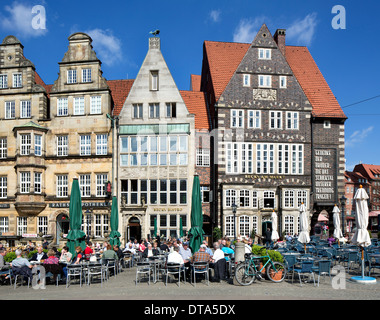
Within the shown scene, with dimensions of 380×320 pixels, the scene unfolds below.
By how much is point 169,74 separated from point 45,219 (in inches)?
583

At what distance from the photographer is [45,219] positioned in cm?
2970

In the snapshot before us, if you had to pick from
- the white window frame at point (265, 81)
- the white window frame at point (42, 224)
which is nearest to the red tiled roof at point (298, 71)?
the white window frame at point (265, 81)

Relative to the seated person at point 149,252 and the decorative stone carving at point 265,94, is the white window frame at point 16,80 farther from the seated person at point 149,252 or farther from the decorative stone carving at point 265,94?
the seated person at point 149,252

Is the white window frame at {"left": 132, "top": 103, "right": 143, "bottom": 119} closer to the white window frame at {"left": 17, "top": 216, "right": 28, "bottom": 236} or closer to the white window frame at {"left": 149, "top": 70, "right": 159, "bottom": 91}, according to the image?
the white window frame at {"left": 149, "top": 70, "right": 159, "bottom": 91}

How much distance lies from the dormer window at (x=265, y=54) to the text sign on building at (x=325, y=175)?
826cm

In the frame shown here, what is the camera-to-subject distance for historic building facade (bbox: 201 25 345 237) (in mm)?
29453

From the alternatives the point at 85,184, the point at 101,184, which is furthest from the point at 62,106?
the point at 101,184

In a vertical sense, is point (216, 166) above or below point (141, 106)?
below

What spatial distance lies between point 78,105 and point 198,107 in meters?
9.86

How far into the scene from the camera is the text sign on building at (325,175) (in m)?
30.3

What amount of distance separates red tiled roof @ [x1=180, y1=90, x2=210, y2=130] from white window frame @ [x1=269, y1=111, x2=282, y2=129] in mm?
5081

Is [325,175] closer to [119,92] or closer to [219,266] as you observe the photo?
[119,92]

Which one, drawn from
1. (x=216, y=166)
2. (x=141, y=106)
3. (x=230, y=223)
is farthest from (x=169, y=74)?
(x=230, y=223)
